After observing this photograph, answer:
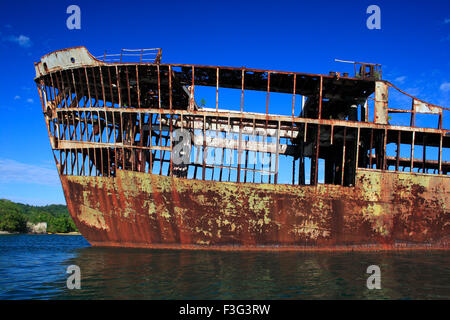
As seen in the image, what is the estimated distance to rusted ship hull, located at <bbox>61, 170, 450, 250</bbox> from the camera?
1186 cm

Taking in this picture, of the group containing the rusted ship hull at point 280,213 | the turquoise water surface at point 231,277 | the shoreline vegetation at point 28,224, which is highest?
the rusted ship hull at point 280,213

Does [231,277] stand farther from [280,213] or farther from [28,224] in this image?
[28,224]

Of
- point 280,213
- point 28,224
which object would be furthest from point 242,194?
point 28,224

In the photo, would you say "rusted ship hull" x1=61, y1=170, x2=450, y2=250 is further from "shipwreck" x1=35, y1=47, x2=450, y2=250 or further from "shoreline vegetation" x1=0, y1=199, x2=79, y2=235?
"shoreline vegetation" x1=0, y1=199, x2=79, y2=235

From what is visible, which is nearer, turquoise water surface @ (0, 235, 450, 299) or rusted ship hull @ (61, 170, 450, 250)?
turquoise water surface @ (0, 235, 450, 299)

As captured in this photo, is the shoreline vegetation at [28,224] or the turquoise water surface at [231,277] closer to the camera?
the turquoise water surface at [231,277]

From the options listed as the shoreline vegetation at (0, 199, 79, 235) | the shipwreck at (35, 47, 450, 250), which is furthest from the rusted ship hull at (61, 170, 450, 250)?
the shoreline vegetation at (0, 199, 79, 235)

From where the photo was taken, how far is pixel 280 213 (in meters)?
11.9

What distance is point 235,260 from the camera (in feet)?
32.8

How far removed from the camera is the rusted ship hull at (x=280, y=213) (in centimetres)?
1186

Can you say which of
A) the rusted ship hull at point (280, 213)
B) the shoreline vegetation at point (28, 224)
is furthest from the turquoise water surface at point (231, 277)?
the shoreline vegetation at point (28, 224)

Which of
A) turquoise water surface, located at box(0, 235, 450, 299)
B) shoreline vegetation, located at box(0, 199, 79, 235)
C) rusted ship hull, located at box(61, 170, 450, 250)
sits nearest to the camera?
turquoise water surface, located at box(0, 235, 450, 299)

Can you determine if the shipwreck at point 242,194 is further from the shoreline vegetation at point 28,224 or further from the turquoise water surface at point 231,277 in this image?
the shoreline vegetation at point 28,224
